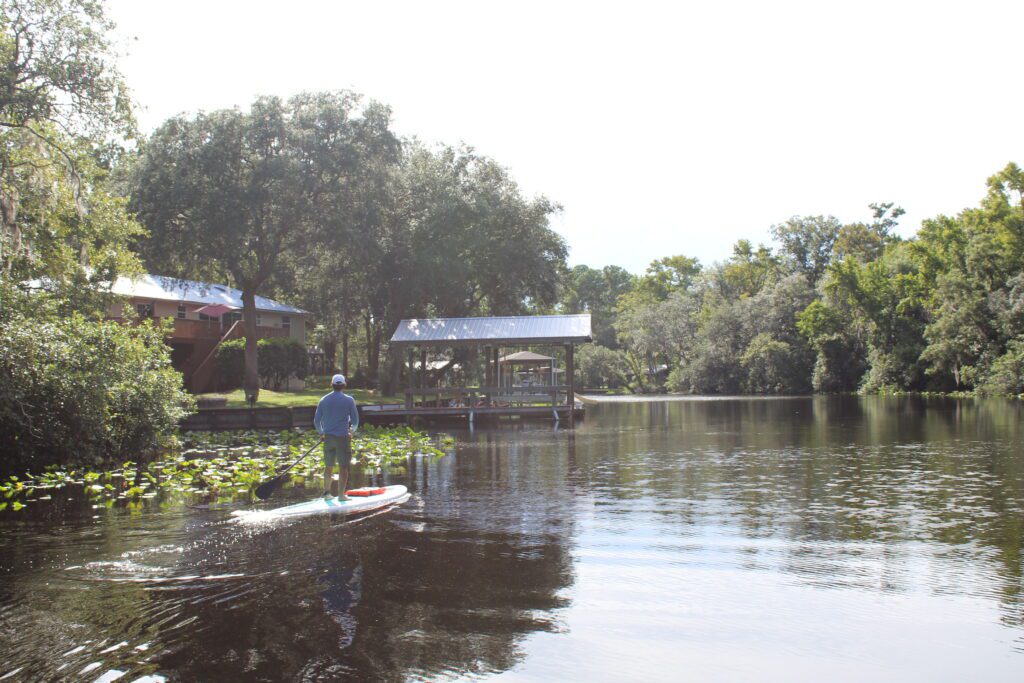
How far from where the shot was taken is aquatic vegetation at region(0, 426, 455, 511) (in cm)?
1580

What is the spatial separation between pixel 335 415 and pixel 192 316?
35458 mm

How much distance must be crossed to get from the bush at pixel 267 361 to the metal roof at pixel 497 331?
9.61 metres

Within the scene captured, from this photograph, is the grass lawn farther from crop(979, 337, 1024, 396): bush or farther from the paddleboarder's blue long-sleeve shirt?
crop(979, 337, 1024, 396): bush

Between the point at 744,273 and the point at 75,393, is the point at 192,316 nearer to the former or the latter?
the point at 75,393

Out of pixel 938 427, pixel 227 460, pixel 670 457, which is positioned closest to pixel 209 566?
pixel 227 460

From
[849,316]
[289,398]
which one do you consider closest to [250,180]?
[289,398]

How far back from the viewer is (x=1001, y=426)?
1173 inches

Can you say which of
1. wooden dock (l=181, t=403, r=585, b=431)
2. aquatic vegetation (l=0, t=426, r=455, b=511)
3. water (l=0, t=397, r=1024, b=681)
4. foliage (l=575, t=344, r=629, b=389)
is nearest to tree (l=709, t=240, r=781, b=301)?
foliage (l=575, t=344, r=629, b=389)

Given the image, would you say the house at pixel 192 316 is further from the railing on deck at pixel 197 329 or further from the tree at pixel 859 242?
the tree at pixel 859 242

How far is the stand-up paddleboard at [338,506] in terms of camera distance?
13062mm

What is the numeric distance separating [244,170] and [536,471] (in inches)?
966

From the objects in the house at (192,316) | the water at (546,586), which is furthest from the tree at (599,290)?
the water at (546,586)

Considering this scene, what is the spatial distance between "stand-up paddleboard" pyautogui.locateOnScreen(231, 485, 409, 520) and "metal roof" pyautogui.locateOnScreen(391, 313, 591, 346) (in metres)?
22.1

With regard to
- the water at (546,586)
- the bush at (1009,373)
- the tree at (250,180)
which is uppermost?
the tree at (250,180)
